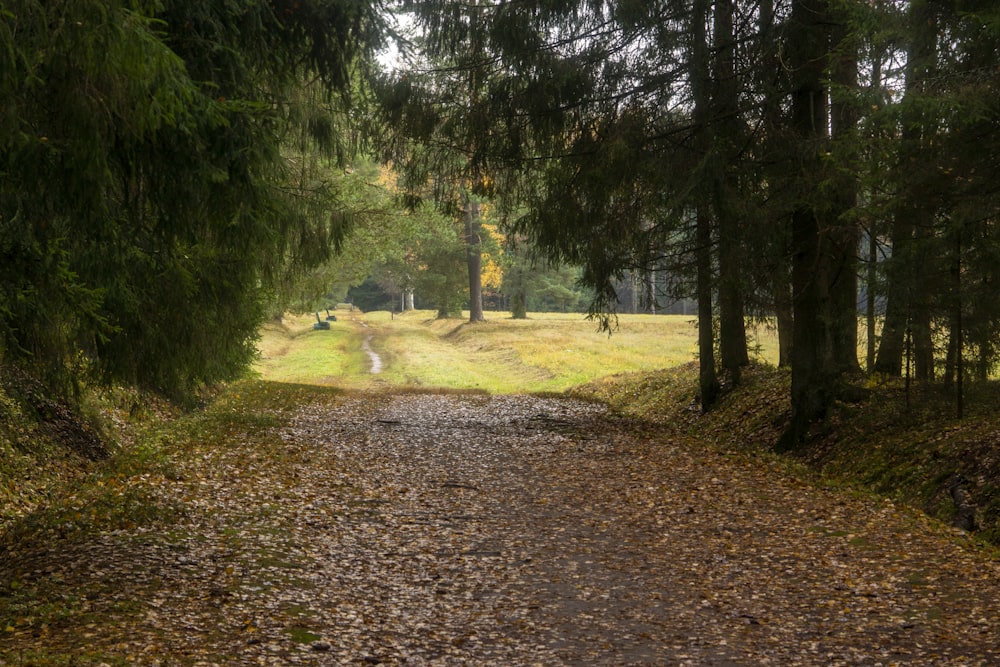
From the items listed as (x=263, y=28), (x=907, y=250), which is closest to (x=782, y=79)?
(x=907, y=250)

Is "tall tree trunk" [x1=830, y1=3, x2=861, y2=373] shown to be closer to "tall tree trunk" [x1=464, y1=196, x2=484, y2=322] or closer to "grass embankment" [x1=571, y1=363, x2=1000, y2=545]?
"grass embankment" [x1=571, y1=363, x2=1000, y2=545]

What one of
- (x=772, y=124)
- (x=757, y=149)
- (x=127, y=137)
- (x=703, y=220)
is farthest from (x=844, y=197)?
(x=127, y=137)

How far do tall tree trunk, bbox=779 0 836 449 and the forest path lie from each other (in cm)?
181

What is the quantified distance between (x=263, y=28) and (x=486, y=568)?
5.23 metres

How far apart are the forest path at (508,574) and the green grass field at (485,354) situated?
1255cm

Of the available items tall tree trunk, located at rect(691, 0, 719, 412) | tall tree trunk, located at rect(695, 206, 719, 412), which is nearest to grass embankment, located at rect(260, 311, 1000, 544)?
tall tree trunk, located at rect(695, 206, 719, 412)

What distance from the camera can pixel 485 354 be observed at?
129 ft

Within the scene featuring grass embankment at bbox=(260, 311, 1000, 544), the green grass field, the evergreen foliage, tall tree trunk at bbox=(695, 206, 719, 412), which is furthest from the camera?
the green grass field

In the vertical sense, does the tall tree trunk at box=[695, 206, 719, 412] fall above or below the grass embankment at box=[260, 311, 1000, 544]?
above

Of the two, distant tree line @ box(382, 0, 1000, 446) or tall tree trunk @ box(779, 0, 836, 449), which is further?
tall tree trunk @ box(779, 0, 836, 449)

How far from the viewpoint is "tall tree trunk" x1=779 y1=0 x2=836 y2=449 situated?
39.0 ft

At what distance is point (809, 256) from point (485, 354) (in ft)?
89.5

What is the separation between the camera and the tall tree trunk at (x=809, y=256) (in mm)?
11891

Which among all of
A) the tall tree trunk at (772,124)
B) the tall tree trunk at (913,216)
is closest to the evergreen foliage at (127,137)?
the tall tree trunk at (913,216)
